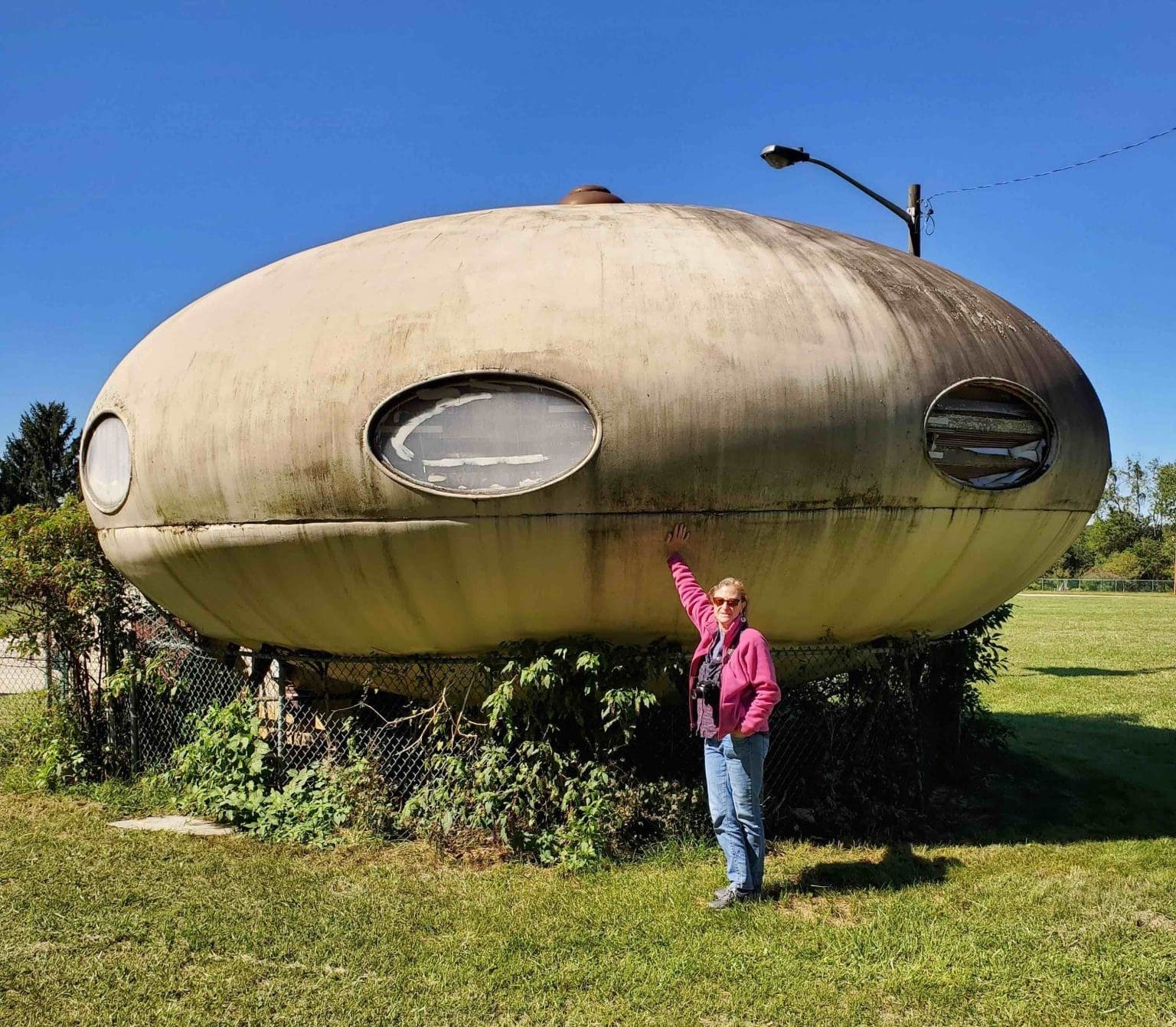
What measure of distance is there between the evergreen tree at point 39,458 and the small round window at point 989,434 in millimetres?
48513

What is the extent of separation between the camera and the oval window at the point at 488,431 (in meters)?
5.59

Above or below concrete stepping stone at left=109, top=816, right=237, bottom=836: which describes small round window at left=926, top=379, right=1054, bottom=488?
above

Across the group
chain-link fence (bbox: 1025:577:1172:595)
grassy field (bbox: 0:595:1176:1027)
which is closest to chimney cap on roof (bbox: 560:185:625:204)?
grassy field (bbox: 0:595:1176:1027)

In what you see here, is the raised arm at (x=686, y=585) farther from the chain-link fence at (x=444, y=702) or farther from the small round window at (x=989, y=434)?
the small round window at (x=989, y=434)

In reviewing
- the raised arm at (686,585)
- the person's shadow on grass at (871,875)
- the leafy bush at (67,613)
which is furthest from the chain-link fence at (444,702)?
the raised arm at (686,585)

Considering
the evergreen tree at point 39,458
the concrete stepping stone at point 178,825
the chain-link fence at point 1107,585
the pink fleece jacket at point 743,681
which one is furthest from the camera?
the chain-link fence at point 1107,585

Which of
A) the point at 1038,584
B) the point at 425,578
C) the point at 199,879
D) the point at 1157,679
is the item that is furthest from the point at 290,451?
the point at 1038,584

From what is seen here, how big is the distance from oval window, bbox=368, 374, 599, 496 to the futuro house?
0.01 m

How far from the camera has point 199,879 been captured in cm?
563

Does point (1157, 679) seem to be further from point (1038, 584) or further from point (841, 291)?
point (1038, 584)

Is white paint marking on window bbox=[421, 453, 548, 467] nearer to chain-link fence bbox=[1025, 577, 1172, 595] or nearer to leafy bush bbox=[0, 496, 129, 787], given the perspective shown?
leafy bush bbox=[0, 496, 129, 787]

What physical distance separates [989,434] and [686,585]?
2204 mm

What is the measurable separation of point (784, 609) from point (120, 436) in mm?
4446

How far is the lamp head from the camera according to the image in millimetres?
10469
